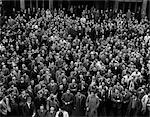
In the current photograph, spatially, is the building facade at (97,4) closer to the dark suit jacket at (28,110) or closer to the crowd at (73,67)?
the crowd at (73,67)

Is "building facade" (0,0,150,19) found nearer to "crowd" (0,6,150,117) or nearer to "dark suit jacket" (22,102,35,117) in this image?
"crowd" (0,6,150,117)

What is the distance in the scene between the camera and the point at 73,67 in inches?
545

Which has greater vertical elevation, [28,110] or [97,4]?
[97,4]

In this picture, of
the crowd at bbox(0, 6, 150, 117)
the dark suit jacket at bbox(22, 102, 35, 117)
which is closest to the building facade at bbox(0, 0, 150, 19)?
the crowd at bbox(0, 6, 150, 117)

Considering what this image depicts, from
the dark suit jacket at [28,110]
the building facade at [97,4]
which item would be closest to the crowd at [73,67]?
the dark suit jacket at [28,110]

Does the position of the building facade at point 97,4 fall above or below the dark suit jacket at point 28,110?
above

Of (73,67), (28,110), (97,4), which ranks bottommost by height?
(28,110)

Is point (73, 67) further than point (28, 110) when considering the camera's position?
Yes

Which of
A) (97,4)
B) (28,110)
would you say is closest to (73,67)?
(28,110)

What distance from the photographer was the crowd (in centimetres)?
1161

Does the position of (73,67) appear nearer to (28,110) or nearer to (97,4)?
(28,110)

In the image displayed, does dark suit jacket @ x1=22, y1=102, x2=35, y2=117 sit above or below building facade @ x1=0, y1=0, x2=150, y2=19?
below

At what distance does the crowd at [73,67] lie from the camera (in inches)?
457

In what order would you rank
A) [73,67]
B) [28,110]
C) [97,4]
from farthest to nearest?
[97,4] < [73,67] < [28,110]
